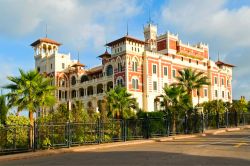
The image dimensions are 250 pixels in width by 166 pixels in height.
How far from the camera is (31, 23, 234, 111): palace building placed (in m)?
60.2

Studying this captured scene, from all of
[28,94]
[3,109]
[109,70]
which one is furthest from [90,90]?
[28,94]

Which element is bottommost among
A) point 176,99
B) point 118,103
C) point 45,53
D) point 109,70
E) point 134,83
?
point 118,103

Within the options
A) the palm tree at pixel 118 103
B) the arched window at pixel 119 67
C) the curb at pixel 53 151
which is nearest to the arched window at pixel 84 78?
the arched window at pixel 119 67

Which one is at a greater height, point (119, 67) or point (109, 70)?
point (119, 67)

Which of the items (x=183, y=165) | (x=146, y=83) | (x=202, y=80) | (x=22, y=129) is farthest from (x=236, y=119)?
(x=183, y=165)

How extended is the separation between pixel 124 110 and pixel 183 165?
85.1 ft

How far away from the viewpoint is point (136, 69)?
2373 inches

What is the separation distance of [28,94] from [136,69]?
3797 centimetres

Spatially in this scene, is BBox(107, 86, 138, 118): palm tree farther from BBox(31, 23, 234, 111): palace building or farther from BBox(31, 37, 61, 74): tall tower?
BBox(31, 37, 61, 74): tall tower

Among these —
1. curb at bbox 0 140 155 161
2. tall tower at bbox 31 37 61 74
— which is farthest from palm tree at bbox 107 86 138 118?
tall tower at bbox 31 37 61 74

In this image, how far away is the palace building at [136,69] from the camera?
198ft

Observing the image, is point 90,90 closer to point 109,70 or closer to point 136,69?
point 109,70

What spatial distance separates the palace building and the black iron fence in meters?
27.4

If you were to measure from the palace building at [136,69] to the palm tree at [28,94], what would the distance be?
33450 mm
